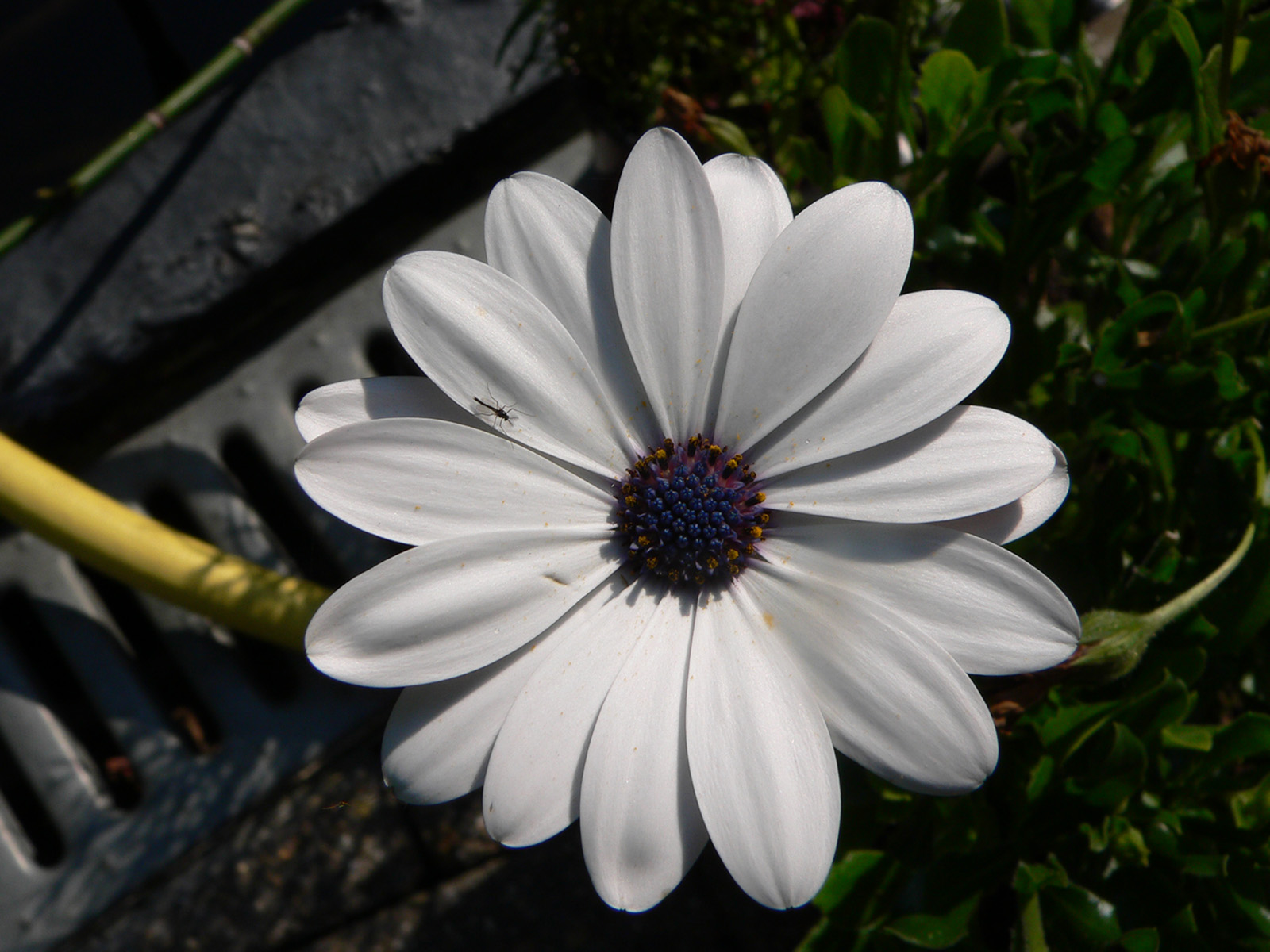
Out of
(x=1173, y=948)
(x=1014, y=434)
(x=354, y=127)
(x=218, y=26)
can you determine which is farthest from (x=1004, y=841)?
(x=218, y=26)

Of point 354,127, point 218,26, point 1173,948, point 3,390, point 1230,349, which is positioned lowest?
point 1173,948

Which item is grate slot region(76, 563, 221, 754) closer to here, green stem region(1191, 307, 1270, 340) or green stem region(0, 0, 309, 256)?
green stem region(0, 0, 309, 256)

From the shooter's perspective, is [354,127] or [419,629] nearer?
[419,629]

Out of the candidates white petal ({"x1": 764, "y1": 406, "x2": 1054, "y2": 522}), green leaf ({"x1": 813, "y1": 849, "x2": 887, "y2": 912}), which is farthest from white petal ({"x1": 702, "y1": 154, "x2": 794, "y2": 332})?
green leaf ({"x1": 813, "y1": 849, "x2": 887, "y2": 912})

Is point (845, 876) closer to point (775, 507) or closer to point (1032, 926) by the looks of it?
point (1032, 926)

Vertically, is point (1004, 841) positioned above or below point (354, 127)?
below

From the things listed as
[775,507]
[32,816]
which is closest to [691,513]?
[775,507]

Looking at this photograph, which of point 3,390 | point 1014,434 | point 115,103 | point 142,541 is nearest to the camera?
point 1014,434

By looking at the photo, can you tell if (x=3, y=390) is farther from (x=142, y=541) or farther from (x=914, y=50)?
(x=914, y=50)
